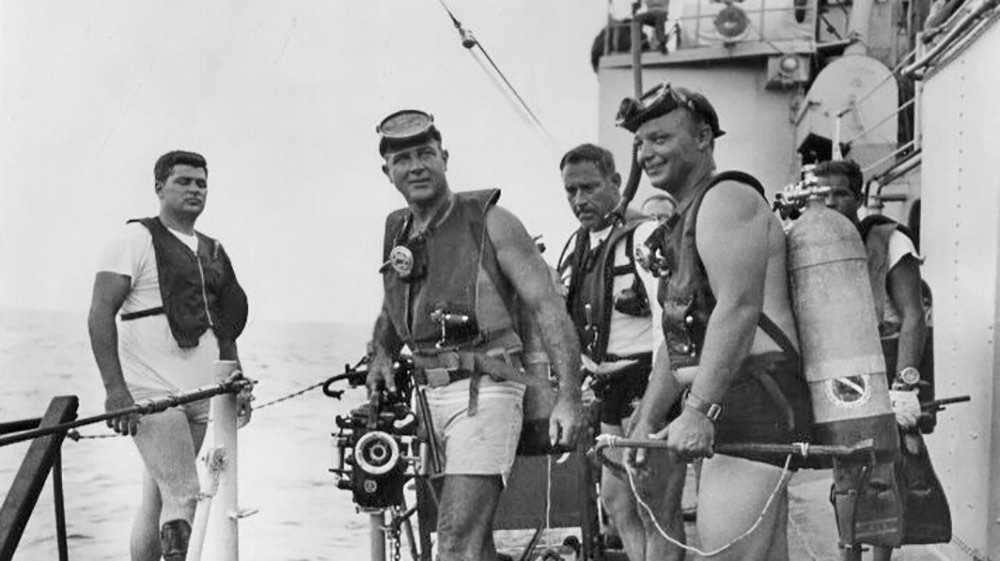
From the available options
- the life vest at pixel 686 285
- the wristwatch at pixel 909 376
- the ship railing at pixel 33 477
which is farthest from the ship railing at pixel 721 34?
the ship railing at pixel 33 477

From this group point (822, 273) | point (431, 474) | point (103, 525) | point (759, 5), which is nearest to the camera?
point (822, 273)

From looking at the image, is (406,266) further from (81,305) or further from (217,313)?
(81,305)

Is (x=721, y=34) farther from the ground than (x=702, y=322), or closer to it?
farther from the ground

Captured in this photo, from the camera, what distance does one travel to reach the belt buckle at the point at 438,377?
397 centimetres

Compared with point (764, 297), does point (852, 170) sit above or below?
above

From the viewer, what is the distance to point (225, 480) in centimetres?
411

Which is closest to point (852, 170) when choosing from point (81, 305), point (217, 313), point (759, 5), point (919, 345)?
point (919, 345)

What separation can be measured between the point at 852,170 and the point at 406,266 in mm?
1703

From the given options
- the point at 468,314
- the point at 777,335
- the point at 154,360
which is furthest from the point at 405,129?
the point at 154,360

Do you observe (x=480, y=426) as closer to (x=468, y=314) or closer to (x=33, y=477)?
(x=468, y=314)

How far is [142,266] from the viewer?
4.91m

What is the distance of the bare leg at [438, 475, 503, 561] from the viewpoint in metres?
3.79

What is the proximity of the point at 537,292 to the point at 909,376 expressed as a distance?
51.8 inches

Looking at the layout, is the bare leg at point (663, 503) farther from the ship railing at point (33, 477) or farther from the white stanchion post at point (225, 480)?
the ship railing at point (33, 477)
